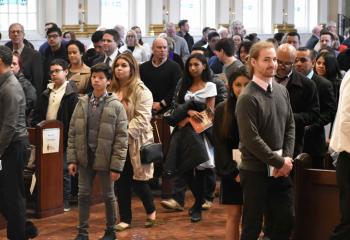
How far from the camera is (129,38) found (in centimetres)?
1289

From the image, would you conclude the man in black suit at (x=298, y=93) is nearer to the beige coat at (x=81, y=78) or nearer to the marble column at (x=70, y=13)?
the beige coat at (x=81, y=78)

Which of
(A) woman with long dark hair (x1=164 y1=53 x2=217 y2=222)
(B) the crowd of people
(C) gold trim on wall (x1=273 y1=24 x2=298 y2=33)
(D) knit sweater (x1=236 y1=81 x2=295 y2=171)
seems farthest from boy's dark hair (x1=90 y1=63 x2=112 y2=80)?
(C) gold trim on wall (x1=273 y1=24 x2=298 y2=33)

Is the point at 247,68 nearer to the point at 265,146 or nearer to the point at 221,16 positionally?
the point at 265,146

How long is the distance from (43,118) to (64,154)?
49cm

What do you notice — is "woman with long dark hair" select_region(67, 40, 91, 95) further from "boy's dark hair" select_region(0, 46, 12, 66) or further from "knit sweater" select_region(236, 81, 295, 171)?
"knit sweater" select_region(236, 81, 295, 171)

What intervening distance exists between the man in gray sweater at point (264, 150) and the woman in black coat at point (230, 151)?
36cm

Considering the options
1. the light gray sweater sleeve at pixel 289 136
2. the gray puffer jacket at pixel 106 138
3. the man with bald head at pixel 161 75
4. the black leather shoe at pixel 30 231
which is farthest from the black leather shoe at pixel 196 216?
the light gray sweater sleeve at pixel 289 136

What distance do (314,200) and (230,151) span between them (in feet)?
2.48

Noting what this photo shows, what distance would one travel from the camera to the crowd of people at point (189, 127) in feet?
20.3

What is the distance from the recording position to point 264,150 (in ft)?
19.9

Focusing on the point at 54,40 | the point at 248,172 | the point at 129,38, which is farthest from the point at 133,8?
the point at 248,172

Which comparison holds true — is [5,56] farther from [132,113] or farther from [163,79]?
[163,79]

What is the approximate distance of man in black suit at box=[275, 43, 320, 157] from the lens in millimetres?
7182

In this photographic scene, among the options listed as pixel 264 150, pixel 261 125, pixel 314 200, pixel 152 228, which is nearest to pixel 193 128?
pixel 152 228
